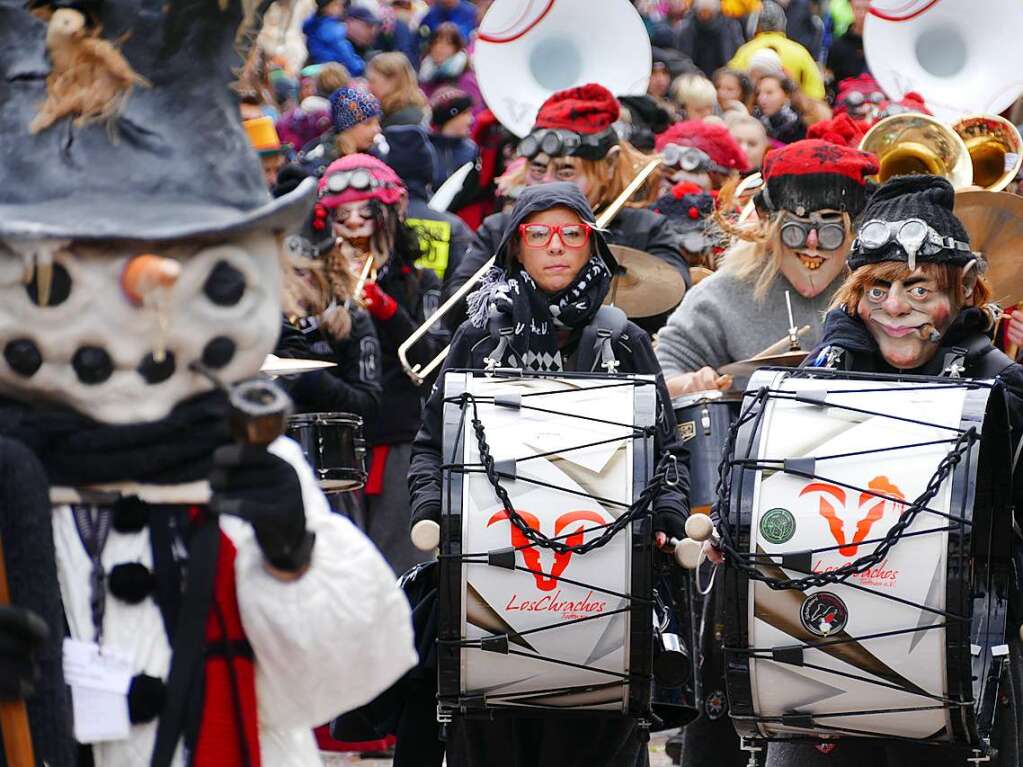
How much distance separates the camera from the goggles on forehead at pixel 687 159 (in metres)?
9.32

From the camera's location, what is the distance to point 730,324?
22.1ft

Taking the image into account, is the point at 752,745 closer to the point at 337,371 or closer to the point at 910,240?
the point at 910,240

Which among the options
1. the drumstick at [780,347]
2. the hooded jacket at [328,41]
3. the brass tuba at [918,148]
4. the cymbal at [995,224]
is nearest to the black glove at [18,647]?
the drumstick at [780,347]

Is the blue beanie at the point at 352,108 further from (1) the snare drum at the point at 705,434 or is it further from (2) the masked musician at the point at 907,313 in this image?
(2) the masked musician at the point at 907,313

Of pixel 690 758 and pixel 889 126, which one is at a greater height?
pixel 889 126

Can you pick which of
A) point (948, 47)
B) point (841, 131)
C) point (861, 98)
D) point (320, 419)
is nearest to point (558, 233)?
point (320, 419)

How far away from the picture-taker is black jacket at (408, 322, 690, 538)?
210 inches

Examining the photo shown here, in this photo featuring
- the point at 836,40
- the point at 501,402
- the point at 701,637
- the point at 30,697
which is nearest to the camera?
the point at 30,697

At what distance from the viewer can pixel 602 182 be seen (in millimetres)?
7996

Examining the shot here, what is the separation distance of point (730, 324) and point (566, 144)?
1424mm

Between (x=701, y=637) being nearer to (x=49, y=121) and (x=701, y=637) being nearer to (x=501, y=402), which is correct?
(x=501, y=402)

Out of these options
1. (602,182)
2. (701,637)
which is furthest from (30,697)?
(602,182)

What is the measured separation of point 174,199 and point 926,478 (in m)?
2.21

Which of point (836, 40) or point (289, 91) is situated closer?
point (289, 91)
